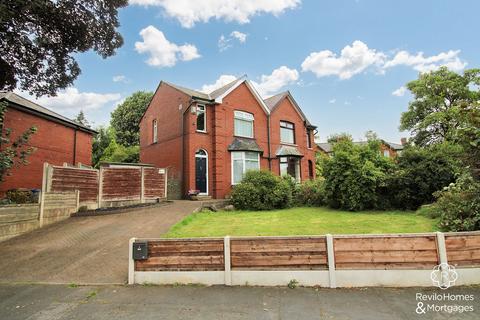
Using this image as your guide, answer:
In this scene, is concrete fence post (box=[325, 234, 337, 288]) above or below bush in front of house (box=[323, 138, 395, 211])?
below

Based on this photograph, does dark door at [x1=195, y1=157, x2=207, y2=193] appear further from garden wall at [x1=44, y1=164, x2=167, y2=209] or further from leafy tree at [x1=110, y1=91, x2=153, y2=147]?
leafy tree at [x1=110, y1=91, x2=153, y2=147]

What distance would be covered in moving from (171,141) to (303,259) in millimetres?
15236

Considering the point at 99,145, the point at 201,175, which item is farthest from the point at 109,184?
the point at 99,145

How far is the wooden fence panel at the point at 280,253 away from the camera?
16.6ft

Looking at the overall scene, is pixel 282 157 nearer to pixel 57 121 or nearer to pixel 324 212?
pixel 324 212

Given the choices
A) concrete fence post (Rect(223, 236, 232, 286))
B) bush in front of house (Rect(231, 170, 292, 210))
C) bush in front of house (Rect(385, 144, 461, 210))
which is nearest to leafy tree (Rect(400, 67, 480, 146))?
bush in front of house (Rect(385, 144, 461, 210))

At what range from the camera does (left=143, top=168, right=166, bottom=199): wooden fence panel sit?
14086 mm

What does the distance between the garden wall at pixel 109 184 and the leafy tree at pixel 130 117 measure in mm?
26987

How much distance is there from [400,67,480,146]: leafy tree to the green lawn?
23.6 meters

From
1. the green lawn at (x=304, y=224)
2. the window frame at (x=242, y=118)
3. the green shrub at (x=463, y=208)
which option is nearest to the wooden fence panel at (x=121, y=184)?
the green lawn at (x=304, y=224)

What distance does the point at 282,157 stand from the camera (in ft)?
68.8

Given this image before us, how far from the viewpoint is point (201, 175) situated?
1748cm

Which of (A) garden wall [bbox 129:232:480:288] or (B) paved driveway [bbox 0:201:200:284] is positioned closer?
(A) garden wall [bbox 129:232:480:288]

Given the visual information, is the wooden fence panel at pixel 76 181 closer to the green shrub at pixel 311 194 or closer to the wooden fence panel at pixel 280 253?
the wooden fence panel at pixel 280 253
